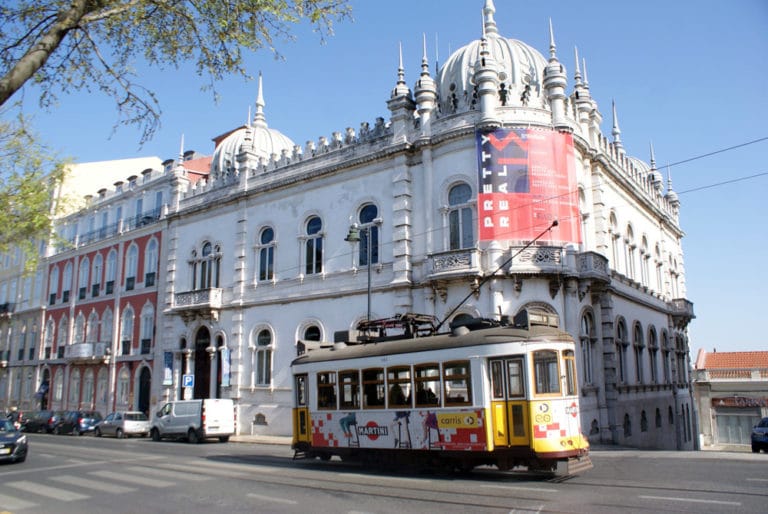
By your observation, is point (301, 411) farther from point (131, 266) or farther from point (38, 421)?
point (131, 266)

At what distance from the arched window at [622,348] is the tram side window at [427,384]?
16287mm

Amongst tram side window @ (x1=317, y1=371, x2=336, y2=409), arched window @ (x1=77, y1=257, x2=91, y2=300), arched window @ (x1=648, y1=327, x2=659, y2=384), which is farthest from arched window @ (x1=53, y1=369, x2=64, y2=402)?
arched window @ (x1=648, y1=327, x2=659, y2=384)

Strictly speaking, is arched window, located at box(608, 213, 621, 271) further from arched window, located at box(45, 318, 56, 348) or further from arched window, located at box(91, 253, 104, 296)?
arched window, located at box(45, 318, 56, 348)

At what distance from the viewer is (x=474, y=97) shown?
25.9 meters

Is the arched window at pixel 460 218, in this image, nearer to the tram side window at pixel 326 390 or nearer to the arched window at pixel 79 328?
the tram side window at pixel 326 390

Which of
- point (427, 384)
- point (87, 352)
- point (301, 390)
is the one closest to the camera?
point (427, 384)

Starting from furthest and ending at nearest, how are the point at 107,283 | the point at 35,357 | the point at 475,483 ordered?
the point at 35,357 < the point at 107,283 < the point at 475,483

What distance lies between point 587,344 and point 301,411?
13.1m

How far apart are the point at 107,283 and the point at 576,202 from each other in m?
32.1

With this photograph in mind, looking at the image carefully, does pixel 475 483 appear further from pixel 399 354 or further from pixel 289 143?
pixel 289 143

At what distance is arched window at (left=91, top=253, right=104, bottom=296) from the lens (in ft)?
145

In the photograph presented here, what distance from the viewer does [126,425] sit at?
104 ft

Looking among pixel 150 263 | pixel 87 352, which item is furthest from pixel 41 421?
pixel 150 263

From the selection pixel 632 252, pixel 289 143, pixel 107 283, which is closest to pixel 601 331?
pixel 632 252
